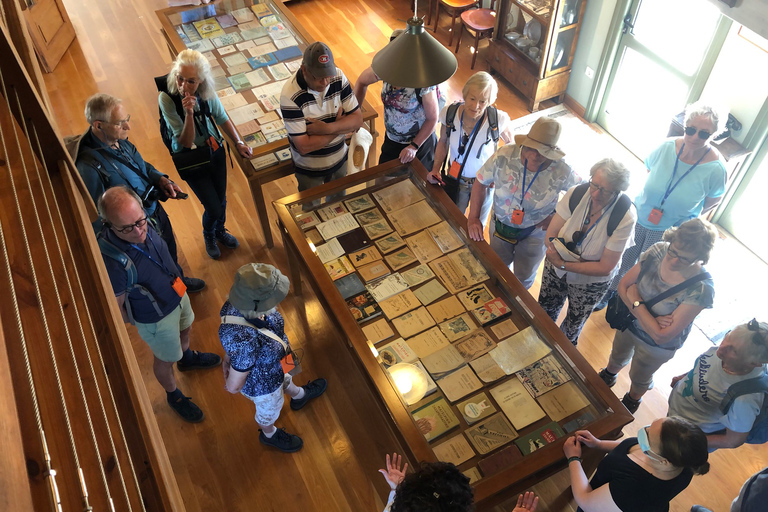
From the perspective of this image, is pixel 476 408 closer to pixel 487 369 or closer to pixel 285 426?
pixel 487 369

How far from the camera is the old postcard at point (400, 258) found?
3.46m

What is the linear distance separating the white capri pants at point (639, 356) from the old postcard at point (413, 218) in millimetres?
1450

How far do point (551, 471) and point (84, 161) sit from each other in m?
3.12

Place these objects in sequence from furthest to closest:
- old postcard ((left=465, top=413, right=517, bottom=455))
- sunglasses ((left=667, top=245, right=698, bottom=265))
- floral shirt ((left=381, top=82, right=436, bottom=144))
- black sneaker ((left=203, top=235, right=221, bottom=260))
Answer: black sneaker ((left=203, top=235, right=221, bottom=260)), floral shirt ((left=381, top=82, right=436, bottom=144)), sunglasses ((left=667, top=245, right=698, bottom=265)), old postcard ((left=465, top=413, right=517, bottom=455))

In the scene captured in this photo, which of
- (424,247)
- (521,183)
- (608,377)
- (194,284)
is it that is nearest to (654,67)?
(521,183)

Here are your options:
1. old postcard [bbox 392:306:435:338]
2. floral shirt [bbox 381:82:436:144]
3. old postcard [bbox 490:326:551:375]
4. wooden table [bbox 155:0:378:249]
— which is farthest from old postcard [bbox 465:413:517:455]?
wooden table [bbox 155:0:378:249]

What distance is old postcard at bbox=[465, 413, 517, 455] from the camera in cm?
268

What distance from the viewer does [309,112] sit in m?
3.71

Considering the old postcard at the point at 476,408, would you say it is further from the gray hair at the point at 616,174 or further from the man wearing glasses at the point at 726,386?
the gray hair at the point at 616,174

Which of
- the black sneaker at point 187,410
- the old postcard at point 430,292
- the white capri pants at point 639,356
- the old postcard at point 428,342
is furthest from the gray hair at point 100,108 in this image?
the white capri pants at point 639,356

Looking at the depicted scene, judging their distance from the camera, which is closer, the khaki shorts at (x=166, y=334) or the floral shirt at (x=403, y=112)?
the khaki shorts at (x=166, y=334)

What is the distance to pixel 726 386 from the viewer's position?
2.72 meters

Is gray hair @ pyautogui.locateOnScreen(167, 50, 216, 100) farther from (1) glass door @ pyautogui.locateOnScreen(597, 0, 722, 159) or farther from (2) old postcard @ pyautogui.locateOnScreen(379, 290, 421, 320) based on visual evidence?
(1) glass door @ pyautogui.locateOnScreen(597, 0, 722, 159)

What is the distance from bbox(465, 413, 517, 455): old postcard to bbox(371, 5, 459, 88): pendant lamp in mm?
1698
